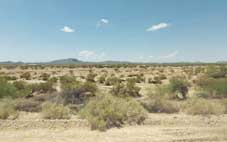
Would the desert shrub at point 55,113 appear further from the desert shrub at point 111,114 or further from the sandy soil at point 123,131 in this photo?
the sandy soil at point 123,131

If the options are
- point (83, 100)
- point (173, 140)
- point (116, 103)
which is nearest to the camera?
point (173, 140)

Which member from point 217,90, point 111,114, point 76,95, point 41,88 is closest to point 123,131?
point 111,114

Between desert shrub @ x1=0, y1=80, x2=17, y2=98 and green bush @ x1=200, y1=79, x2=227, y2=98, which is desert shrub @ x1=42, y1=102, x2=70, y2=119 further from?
green bush @ x1=200, y1=79, x2=227, y2=98

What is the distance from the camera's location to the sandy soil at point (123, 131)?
10.9m

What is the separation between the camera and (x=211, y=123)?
1334 centimetres

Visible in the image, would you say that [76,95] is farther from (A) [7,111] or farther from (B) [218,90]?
(B) [218,90]

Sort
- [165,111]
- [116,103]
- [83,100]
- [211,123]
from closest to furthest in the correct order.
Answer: [211,123] < [116,103] < [165,111] < [83,100]

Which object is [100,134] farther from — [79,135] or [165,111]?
[165,111]

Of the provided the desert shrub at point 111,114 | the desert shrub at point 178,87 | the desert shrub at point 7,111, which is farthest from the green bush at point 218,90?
the desert shrub at point 7,111

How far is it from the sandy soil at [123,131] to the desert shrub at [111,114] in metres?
0.41

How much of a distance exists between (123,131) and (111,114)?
1.43 metres

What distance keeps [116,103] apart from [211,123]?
14.8 ft

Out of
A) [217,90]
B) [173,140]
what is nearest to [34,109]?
[173,140]

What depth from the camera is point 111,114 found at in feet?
43.0
